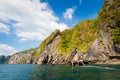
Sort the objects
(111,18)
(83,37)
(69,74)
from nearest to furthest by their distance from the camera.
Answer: (69,74) → (111,18) → (83,37)

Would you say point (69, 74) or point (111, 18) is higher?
point (111, 18)

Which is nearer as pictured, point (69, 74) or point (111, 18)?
point (69, 74)

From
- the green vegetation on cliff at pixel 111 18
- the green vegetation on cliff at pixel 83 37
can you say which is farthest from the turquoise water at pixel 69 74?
the green vegetation on cliff at pixel 83 37

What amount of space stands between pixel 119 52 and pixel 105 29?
22809mm

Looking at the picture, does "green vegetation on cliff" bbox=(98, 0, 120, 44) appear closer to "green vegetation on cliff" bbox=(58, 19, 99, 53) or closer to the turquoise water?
"green vegetation on cliff" bbox=(58, 19, 99, 53)

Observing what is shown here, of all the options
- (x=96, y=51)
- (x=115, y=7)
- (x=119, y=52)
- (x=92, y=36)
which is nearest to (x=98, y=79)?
(x=119, y=52)

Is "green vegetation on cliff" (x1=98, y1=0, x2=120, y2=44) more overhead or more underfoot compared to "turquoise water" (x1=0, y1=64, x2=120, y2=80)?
more overhead

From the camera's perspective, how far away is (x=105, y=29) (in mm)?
134000

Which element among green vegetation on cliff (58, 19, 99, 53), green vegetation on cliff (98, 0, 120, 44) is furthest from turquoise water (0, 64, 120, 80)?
green vegetation on cliff (58, 19, 99, 53)

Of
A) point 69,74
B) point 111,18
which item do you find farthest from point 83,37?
point 69,74

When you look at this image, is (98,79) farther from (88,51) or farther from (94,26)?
(94,26)

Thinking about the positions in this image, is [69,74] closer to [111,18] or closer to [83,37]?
[111,18]

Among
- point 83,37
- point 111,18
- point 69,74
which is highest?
point 111,18

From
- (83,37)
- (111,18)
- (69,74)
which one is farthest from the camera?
(83,37)
